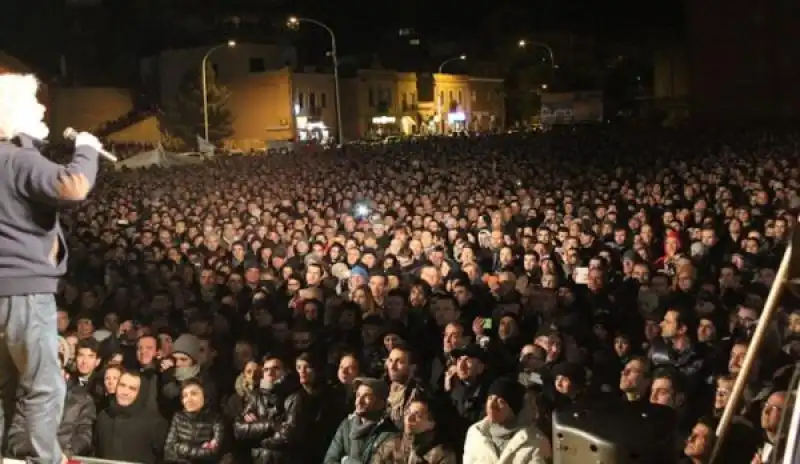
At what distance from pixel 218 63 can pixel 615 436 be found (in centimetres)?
5591

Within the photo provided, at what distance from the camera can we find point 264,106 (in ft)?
183

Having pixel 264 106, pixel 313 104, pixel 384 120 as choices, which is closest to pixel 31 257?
pixel 264 106

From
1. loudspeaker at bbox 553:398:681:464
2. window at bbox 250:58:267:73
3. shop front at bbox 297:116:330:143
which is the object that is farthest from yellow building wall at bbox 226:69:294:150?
loudspeaker at bbox 553:398:681:464

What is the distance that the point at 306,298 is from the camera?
343 inches

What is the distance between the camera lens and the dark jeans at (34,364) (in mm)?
3295

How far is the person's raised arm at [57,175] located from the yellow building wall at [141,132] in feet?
155

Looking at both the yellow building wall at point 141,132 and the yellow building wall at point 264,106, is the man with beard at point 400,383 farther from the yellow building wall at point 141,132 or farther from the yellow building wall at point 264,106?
the yellow building wall at point 264,106

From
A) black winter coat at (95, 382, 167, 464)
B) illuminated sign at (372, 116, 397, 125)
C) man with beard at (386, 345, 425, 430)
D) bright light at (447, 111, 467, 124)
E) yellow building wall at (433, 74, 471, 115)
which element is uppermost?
yellow building wall at (433, 74, 471, 115)

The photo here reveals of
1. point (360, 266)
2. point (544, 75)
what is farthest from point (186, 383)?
point (544, 75)

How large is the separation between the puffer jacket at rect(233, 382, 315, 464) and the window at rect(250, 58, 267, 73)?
171 ft

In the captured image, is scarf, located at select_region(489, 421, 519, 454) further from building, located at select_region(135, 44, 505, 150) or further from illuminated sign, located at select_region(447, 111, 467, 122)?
illuminated sign, located at select_region(447, 111, 467, 122)

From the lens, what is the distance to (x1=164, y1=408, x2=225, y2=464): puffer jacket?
586 centimetres

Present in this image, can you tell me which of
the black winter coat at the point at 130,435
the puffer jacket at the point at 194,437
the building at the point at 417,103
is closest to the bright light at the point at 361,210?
the black winter coat at the point at 130,435

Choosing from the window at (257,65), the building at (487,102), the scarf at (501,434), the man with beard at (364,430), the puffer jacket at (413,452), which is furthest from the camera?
the building at (487,102)
